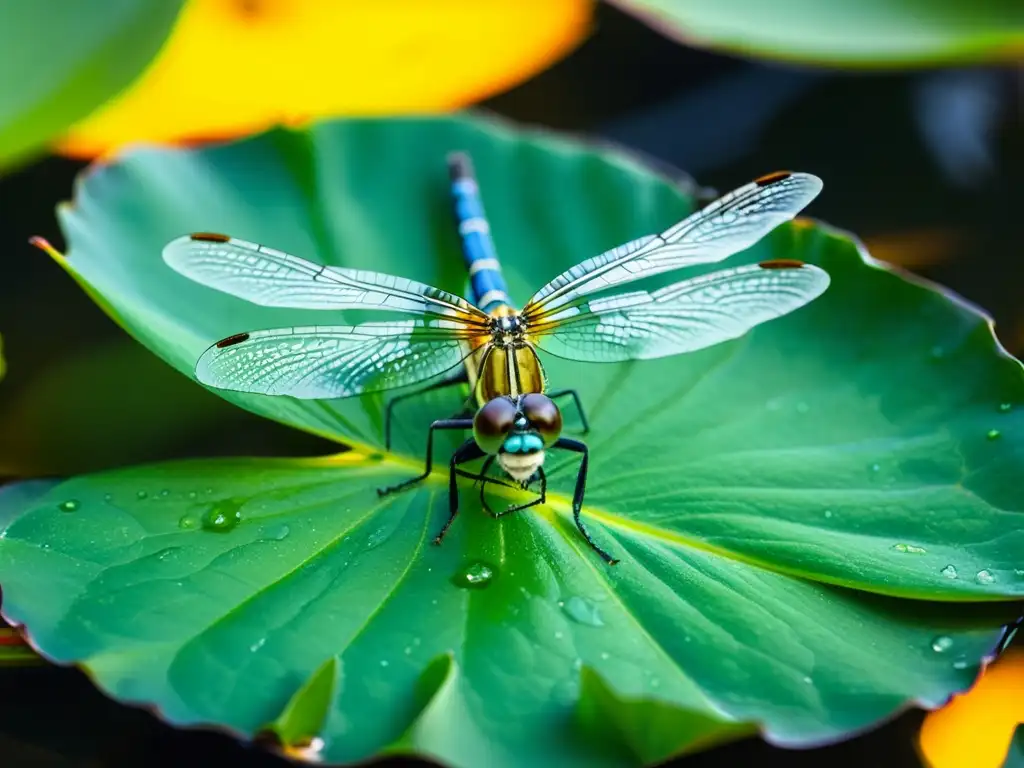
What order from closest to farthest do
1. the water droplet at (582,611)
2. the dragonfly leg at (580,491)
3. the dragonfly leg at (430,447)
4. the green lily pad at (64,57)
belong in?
the water droplet at (582,611)
the dragonfly leg at (580,491)
the dragonfly leg at (430,447)
the green lily pad at (64,57)

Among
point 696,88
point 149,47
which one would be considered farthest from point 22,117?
point 696,88

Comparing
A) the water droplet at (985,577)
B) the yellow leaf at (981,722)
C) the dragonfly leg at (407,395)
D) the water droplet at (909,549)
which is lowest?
the yellow leaf at (981,722)

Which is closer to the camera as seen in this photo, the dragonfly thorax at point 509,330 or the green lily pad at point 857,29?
the dragonfly thorax at point 509,330

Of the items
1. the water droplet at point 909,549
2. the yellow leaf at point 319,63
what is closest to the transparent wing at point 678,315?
the water droplet at point 909,549

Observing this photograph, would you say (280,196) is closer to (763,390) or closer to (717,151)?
(763,390)

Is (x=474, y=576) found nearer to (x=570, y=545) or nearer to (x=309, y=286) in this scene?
(x=570, y=545)

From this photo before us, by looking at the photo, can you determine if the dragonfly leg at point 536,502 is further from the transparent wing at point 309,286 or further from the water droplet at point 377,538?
the transparent wing at point 309,286
